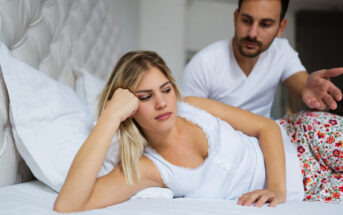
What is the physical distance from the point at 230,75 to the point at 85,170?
3.94 ft

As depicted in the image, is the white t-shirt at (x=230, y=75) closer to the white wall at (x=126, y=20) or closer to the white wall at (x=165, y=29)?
the white wall at (x=126, y=20)

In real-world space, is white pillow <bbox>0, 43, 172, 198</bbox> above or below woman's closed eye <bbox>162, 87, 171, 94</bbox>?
below

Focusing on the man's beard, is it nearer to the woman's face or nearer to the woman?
the woman

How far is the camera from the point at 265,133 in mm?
1328

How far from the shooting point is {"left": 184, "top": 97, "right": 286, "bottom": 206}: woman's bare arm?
46.9 inches

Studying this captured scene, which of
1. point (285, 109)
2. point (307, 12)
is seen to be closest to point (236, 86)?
point (285, 109)

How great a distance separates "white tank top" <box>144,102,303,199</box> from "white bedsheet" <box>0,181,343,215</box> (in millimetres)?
123

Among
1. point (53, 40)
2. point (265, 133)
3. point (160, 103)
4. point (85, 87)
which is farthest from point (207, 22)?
point (160, 103)

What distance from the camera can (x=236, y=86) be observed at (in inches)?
74.5

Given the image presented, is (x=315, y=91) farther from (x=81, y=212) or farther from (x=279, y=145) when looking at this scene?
(x=81, y=212)

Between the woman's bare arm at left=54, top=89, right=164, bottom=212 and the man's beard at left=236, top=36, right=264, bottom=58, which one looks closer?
the woman's bare arm at left=54, top=89, right=164, bottom=212

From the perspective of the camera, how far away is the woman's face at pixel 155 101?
112 centimetres

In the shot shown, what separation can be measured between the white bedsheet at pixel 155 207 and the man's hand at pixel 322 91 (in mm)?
568

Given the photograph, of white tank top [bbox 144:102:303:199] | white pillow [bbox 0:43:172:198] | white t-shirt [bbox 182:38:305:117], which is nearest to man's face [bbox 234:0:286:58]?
white t-shirt [bbox 182:38:305:117]
